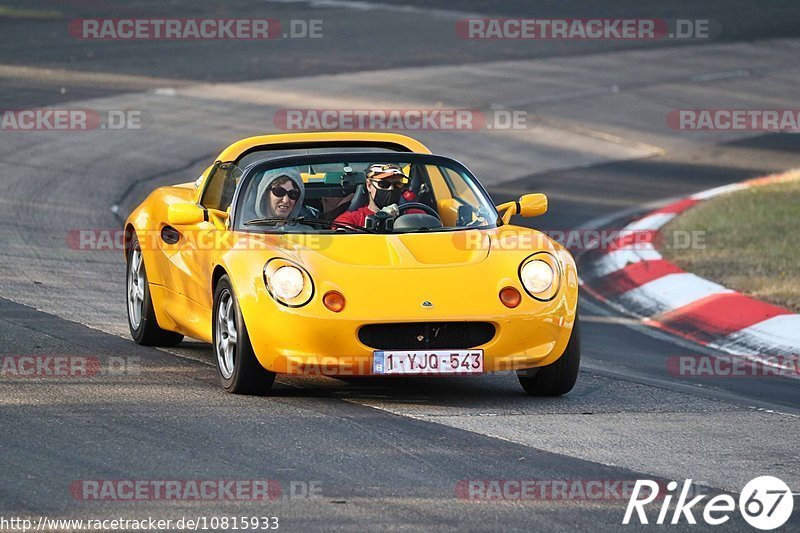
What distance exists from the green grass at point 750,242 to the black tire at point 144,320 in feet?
14.1

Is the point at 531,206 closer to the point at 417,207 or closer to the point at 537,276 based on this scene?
the point at 417,207

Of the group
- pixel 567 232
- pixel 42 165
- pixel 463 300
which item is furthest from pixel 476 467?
pixel 42 165

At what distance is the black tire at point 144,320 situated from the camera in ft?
31.6

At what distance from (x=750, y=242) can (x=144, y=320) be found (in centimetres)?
593

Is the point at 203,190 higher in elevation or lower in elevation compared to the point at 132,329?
higher

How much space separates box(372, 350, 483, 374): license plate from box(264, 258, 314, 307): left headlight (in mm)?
465

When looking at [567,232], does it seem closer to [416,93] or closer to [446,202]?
[446,202]

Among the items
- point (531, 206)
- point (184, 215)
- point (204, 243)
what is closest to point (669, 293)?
point (531, 206)

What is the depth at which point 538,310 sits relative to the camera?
7980 millimetres

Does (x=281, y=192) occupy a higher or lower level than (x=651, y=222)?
higher

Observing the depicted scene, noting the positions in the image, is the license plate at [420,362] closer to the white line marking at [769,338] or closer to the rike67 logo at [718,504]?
the rike67 logo at [718,504]

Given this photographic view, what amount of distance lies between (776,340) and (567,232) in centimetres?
472

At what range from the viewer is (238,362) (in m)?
7.99

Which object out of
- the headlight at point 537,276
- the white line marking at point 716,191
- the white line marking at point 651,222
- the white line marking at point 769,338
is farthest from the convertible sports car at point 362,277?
the white line marking at point 716,191
